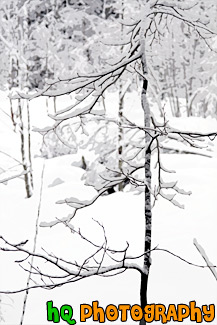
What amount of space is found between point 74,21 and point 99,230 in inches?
721

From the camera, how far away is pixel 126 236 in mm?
6887

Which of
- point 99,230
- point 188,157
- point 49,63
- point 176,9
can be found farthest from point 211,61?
point 176,9

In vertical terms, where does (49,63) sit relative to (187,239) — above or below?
above

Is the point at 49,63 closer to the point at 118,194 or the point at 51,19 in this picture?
the point at 51,19

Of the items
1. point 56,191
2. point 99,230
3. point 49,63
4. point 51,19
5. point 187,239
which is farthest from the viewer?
point 49,63

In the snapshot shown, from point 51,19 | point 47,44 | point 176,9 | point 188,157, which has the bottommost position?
point 176,9

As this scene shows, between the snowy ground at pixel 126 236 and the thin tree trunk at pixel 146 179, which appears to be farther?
the snowy ground at pixel 126 236

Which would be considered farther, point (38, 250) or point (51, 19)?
point (51, 19)

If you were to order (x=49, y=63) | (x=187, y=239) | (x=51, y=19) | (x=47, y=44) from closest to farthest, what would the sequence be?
(x=187, y=239), (x=47, y=44), (x=51, y=19), (x=49, y=63)

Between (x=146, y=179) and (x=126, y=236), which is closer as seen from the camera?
(x=146, y=179)

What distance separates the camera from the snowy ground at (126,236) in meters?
5.22

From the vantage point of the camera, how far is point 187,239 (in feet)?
20.5

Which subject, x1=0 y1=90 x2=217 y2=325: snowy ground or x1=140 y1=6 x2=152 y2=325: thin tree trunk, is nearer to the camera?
x1=140 y1=6 x2=152 y2=325: thin tree trunk

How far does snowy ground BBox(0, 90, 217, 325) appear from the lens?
5223mm
